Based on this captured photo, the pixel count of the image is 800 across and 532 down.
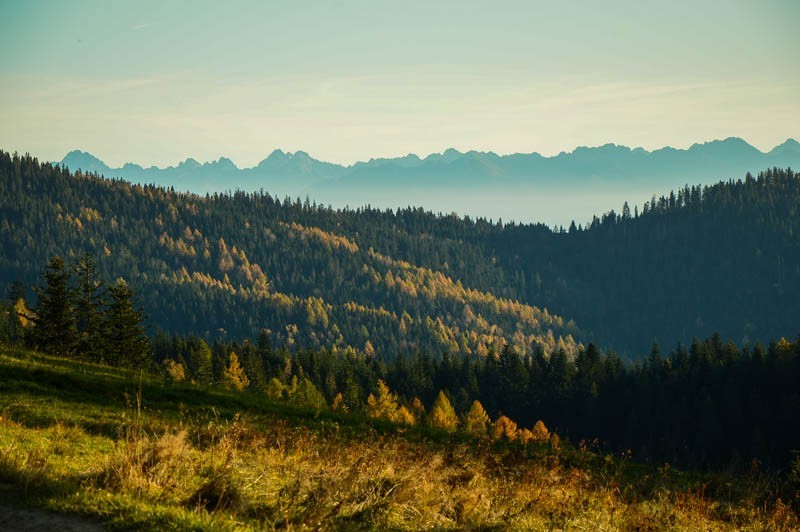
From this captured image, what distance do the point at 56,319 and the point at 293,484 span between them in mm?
42897

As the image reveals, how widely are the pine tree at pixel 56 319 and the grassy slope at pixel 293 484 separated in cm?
3022

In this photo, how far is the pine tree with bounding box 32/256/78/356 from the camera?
46.7 meters

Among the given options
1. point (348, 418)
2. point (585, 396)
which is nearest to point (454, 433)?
point (348, 418)

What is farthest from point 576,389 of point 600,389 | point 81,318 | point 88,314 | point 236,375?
point 81,318

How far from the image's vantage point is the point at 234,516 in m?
9.98

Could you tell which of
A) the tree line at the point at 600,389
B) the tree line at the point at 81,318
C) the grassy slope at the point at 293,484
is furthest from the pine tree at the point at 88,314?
the grassy slope at the point at 293,484

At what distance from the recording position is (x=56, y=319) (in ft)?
155

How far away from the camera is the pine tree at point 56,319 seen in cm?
4672

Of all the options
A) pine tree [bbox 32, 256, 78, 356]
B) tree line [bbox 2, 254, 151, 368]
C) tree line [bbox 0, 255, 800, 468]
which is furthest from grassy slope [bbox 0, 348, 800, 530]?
tree line [bbox 0, 255, 800, 468]

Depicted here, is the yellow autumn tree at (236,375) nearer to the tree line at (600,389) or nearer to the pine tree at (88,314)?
the tree line at (600,389)

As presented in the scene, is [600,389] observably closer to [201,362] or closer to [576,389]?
[576,389]

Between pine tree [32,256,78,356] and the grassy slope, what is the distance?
30.2 meters

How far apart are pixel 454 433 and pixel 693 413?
92.9 metres

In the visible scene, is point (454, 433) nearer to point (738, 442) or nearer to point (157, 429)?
point (157, 429)
